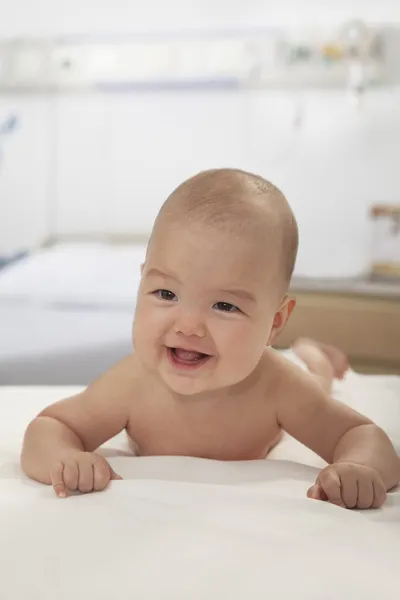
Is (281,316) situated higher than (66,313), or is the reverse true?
(281,316)

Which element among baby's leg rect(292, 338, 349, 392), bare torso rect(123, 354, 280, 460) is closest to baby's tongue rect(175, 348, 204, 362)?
bare torso rect(123, 354, 280, 460)

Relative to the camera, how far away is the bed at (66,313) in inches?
74.1

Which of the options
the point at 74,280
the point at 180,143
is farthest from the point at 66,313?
the point at 180,143

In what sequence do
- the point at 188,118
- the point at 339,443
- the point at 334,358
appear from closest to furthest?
the point at 339,443
the point at 334,358
the point at 188,118

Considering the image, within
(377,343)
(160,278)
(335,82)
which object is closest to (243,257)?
(160,278)

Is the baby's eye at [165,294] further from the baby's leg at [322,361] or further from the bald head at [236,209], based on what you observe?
A: the baby's leg at [322,361]

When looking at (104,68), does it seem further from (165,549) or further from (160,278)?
(165,549)

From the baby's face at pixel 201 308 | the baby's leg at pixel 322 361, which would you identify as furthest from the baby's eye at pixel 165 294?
the baby's leg at pixel 322 361

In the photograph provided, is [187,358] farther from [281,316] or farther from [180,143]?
[180,143]

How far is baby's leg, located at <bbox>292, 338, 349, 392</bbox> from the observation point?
4.87ft

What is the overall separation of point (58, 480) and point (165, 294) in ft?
0.82

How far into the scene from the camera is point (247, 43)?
2.90 m

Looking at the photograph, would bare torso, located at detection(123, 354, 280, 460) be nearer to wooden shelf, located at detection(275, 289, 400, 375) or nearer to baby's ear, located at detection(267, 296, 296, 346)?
baby's ear, located at detection(267, 296, 296, 346)

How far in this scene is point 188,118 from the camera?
2982 mm
